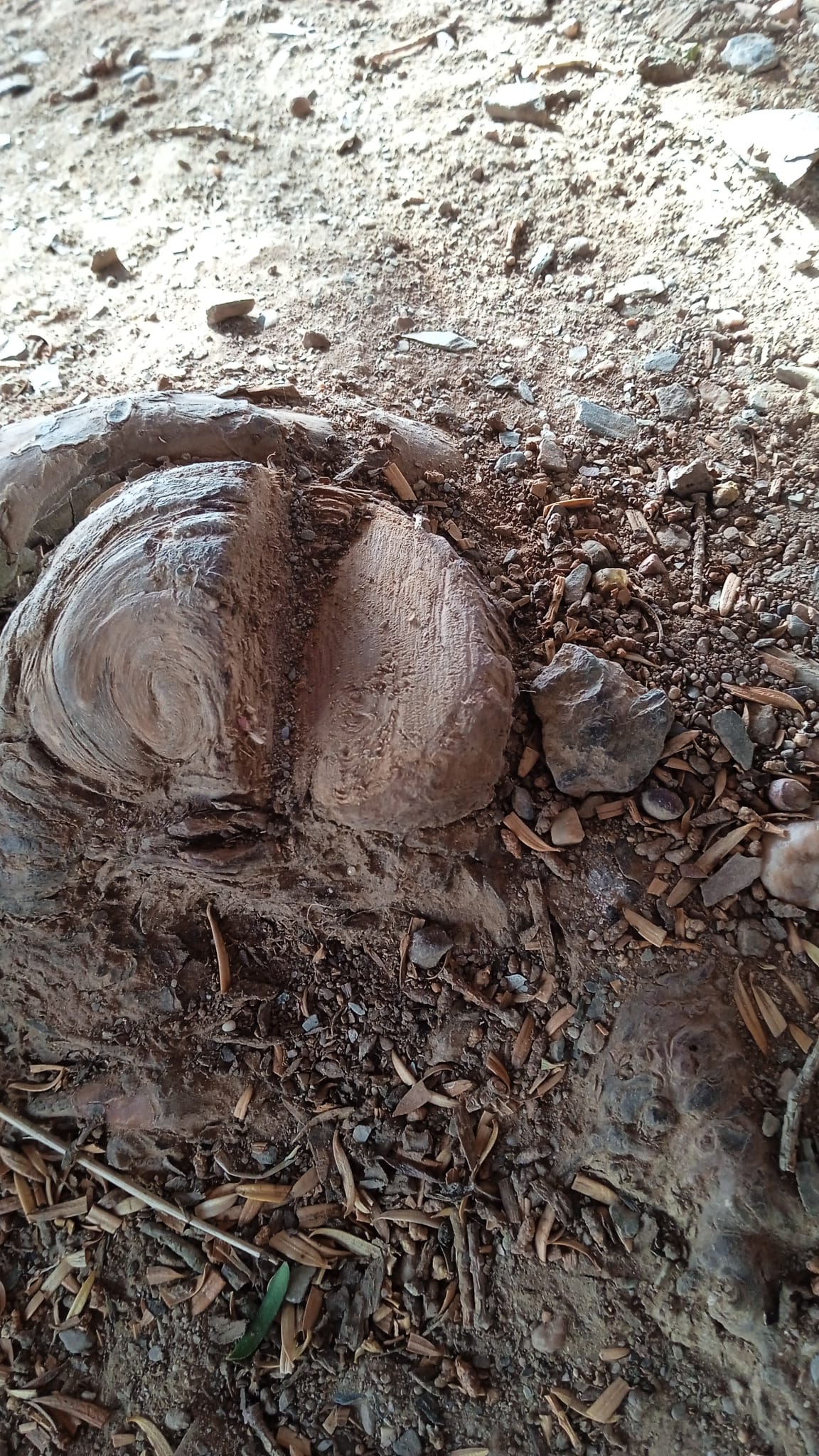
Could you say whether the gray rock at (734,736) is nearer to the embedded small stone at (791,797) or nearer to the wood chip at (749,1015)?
the embedded small stone at (791,797)

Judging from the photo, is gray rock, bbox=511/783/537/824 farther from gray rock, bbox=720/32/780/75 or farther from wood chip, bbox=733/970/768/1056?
gray rock, bbox=720/32/780/75

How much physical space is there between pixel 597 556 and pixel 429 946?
30.4 inches

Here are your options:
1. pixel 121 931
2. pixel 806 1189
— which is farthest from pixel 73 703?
pixel 806 1189

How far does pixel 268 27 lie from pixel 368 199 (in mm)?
1068

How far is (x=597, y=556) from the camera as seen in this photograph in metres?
1.58

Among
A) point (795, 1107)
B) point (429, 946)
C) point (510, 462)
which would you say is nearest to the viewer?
point (795, 1107)

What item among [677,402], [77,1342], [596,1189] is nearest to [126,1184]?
[77,1342]

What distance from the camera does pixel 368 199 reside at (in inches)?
91.4

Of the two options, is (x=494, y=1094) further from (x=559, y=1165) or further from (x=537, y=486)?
(x=537, y=486)

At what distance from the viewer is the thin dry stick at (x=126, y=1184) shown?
1.61 m

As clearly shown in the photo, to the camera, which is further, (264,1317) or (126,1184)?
(126,1184)

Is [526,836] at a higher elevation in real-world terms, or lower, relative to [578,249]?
lower

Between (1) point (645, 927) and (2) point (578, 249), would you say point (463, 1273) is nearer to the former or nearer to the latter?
(1) point (645, 927)

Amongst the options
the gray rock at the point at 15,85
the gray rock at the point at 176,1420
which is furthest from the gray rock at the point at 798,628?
the gray rock at the point at 15,85
